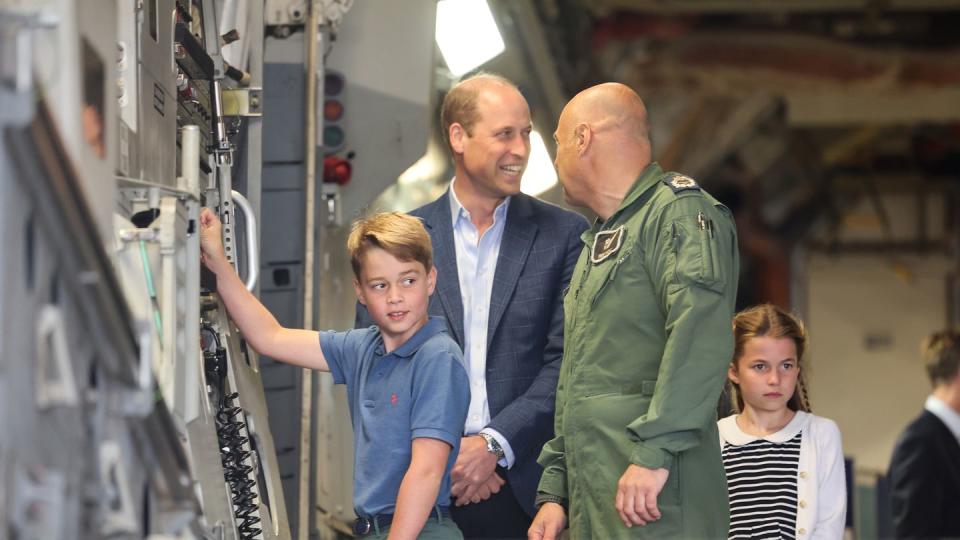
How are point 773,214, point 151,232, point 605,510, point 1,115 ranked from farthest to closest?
point 773,214
point 605,510
point 151,232
point 1,115

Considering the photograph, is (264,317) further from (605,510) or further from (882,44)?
(882,44)

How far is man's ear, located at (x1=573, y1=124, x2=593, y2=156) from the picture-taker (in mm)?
3529

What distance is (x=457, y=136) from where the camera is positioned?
424 centimetres

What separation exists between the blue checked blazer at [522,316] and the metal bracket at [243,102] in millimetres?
717

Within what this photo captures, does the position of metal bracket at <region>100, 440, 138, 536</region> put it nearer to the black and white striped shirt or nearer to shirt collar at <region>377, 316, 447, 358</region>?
shirt collar at <region>377, 316, 447, 358</region>

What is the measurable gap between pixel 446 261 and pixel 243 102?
0.91m

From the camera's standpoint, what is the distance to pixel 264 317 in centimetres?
362

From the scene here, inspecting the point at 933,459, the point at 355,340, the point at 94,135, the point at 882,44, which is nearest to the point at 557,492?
the point at 355,340

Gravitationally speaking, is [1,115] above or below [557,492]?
above

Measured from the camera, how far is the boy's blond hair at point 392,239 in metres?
3.35

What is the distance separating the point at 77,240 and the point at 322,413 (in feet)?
11.4

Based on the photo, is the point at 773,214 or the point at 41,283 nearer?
the point at 41,283

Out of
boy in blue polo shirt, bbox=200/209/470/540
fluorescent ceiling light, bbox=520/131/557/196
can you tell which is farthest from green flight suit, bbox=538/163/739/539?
fluorescent ceiling light, bbox=520/131/557/196

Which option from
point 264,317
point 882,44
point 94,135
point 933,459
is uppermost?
point 882,44
